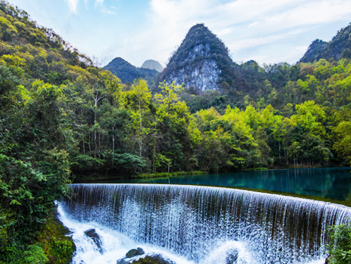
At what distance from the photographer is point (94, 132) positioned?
691 inches

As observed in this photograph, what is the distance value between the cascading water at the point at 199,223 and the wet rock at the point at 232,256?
0.11ft

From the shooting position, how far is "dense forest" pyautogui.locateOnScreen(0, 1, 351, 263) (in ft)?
19.8

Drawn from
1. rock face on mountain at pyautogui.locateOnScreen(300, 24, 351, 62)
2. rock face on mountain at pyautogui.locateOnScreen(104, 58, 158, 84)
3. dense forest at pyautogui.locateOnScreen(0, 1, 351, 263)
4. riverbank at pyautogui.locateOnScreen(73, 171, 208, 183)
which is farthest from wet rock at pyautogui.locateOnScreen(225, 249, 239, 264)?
rock face on mountain at pyautogui.locateOnScreen(104, 58, 158, 84)

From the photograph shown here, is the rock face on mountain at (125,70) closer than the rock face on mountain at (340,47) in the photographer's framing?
No

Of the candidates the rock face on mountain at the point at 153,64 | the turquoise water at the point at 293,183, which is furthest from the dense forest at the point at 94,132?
the rock face on mountain at the point at 153,64

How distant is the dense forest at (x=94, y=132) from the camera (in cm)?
603

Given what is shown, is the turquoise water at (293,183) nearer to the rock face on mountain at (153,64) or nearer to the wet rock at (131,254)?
the wet rock at (131,254)

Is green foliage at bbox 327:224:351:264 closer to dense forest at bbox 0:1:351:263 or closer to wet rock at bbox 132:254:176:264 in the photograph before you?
wet rock at bbox 132:254:176:264

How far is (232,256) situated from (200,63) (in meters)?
85.9

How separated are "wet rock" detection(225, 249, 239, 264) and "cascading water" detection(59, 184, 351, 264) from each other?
0.03 metres

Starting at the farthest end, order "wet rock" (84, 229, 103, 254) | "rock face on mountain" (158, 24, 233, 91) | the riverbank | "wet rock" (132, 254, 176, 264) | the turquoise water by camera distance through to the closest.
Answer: "rock face on mountain" (158, 24, 233, 91)
the riverbank
the turquoise water
"wet rock" (84, 229, 103, 254)
"wet rock" (132, 254, 176, 264)

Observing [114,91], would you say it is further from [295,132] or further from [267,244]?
[295,132]

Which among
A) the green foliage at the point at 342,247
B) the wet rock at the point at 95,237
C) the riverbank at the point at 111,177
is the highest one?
the green foliage at the point at 342,247

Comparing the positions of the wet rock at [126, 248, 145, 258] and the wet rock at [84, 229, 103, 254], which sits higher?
the wet rock at [84, 229, 103, 254]
